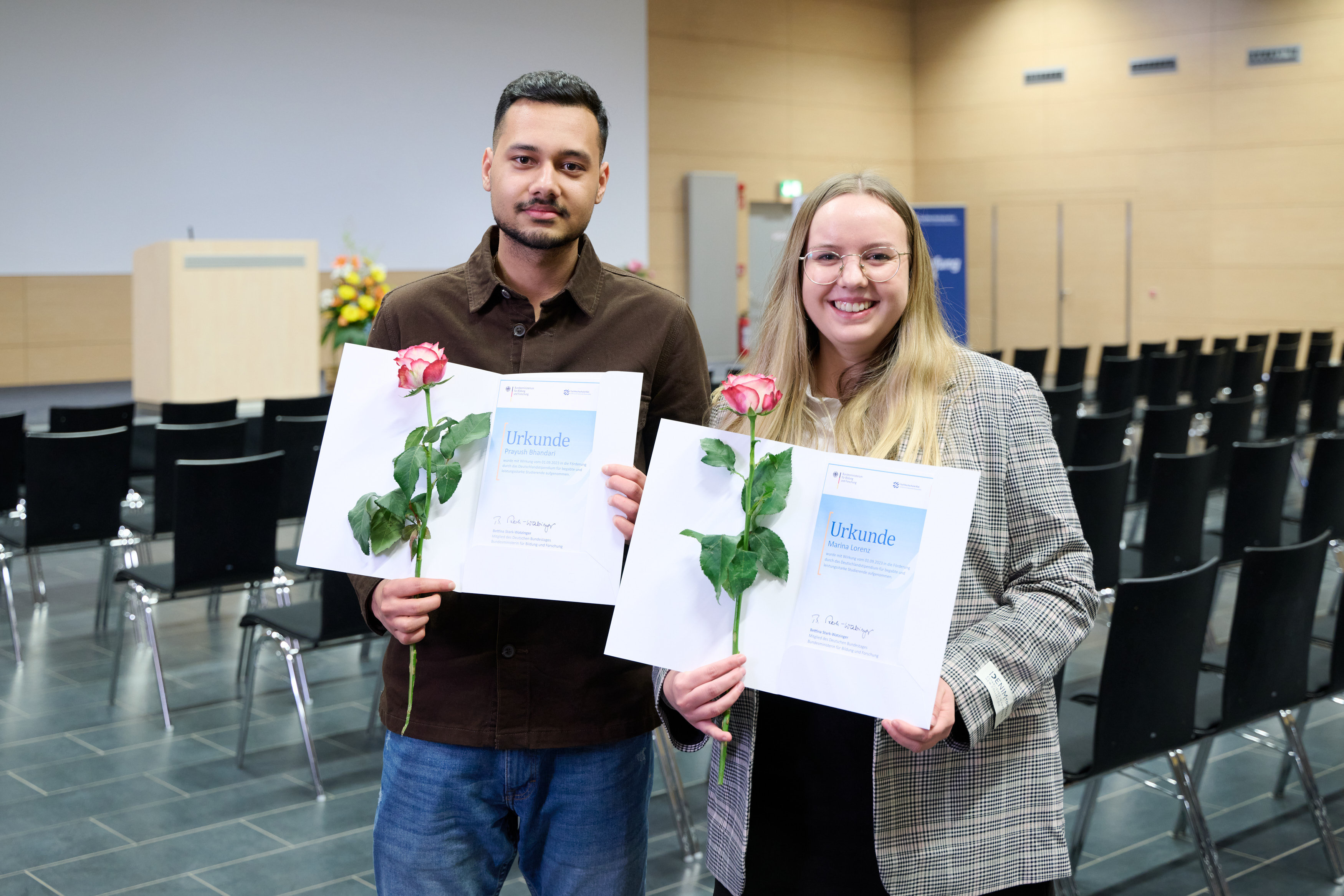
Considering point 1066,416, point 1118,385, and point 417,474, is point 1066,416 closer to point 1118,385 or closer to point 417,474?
point 1118,385

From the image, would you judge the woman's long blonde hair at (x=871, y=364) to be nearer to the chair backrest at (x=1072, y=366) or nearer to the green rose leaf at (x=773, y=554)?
the green rose leaf at (x=773, y=554)

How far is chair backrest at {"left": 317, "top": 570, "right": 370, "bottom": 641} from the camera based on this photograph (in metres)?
3.65

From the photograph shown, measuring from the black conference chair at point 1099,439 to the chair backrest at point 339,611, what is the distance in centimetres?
320

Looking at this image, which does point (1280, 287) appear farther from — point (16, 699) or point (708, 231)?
point (16, 699)

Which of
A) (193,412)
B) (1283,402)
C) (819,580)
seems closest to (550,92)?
(819,580)

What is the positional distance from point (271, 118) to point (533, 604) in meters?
10.5

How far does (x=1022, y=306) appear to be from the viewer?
529 inches

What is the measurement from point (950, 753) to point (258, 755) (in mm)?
3098

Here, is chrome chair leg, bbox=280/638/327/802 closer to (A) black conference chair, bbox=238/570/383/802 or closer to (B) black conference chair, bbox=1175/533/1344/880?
(A) black conference chair, bbox=238/570/383/802

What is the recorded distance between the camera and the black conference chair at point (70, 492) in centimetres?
466

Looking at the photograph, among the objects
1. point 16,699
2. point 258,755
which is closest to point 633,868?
point 258,755

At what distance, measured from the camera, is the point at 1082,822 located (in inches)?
121

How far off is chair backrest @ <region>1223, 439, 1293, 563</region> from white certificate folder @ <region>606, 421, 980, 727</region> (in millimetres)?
3580

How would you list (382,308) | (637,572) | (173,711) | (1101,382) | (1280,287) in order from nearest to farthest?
(637,572) < (382,308) < (173,711) < (1101,382) < (1280,287)
